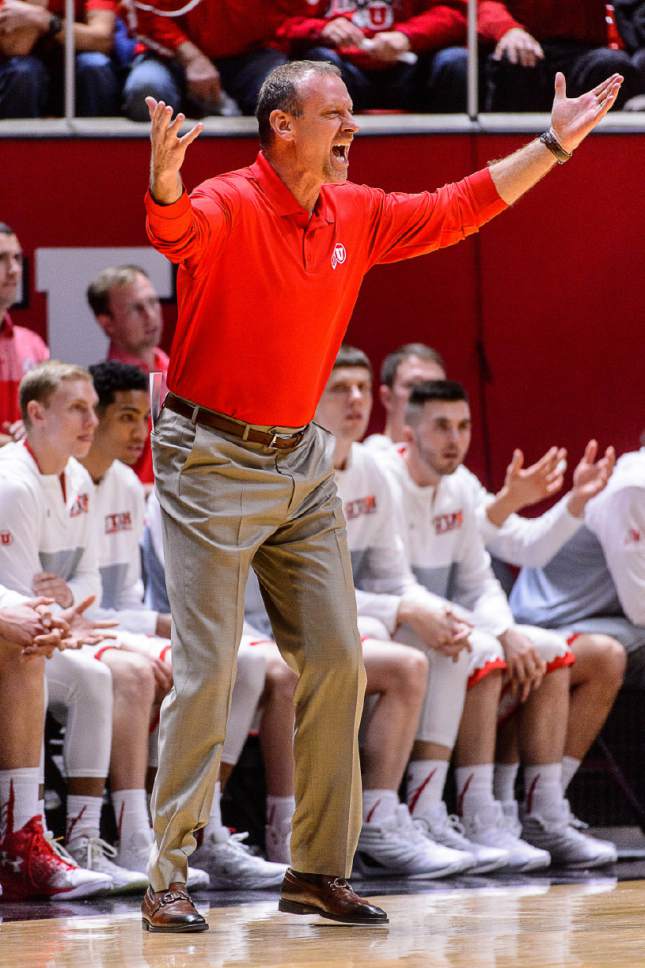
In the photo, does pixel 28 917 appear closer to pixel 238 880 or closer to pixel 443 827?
pixel 238 880

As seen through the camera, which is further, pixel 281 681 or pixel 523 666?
pixel 523 666

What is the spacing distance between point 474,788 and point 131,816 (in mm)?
1136

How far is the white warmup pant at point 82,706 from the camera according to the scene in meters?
3.94

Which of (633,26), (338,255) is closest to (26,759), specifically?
(338,255)

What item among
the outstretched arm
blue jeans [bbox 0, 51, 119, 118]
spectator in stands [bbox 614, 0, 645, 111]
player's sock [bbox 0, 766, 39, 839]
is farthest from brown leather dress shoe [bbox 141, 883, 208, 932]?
spectator in stands [bbox 614, 0, 645, 111]

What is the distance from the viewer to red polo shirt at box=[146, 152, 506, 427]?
2863mm

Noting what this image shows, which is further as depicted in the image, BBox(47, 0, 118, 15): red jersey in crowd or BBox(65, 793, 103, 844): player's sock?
BBox(47, 0, 118, 15): red jersey in crowd

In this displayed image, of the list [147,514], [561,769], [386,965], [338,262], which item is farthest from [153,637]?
[386,965]

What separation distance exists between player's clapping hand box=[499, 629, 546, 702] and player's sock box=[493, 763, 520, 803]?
268mm

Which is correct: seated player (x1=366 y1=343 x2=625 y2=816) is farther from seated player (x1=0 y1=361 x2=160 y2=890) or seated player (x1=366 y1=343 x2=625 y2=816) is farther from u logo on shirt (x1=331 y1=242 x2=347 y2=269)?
u logo on shirt (x1=331 y1=242 x2=347 y2=269)

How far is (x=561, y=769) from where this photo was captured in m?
4.74

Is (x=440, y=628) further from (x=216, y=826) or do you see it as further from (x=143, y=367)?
(x=143, y=367)

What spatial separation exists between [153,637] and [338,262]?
1776 millimetres

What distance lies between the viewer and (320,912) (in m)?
2.97
